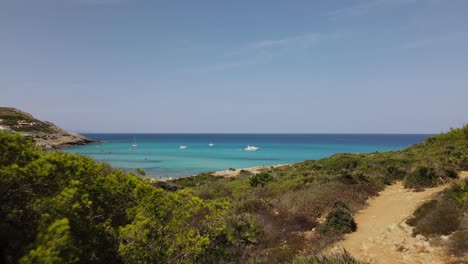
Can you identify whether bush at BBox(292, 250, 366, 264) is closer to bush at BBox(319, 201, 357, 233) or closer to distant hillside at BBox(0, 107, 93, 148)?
bush at BBox(319, 201, 357, 233)

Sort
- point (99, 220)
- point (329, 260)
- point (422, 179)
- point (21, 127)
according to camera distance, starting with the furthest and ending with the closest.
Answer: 1. point (21, 127)
2. point (422, 179)
3. point (329, 260)
4. point (99, 220)

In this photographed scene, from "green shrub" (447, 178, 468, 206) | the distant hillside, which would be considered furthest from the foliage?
the distant hillside

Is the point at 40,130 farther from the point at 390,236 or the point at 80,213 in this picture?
the point at 80,213

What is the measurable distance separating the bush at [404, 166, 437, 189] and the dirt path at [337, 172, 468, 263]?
0.80m

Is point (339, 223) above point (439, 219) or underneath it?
underneath

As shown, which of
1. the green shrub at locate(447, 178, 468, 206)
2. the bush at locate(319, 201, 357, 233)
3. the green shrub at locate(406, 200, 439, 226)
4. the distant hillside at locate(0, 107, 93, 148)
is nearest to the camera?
the green shrub at locate(447, 178, 468, 206)

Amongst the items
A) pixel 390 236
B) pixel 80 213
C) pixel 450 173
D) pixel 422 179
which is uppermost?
pixel 80 213

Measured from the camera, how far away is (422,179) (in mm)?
→ 16953

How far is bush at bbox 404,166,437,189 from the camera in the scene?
54.6 ft

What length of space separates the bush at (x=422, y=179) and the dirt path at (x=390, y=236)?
2.63 ft

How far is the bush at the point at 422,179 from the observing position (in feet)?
54.6

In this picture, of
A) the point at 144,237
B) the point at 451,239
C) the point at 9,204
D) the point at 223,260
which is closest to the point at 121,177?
the point at 144,237

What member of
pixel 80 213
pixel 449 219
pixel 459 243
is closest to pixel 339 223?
pixel 449 219

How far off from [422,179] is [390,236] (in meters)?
8.27
